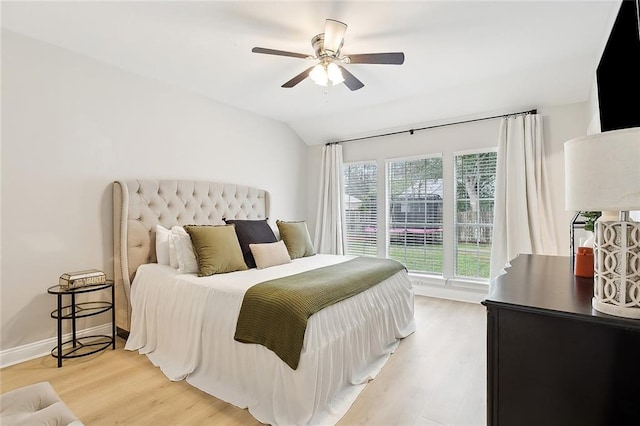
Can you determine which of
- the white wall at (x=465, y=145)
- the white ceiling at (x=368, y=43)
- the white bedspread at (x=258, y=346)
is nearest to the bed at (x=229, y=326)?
the white bedspread at (x=258, y=346)

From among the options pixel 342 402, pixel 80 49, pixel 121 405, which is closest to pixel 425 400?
pixel 342 402

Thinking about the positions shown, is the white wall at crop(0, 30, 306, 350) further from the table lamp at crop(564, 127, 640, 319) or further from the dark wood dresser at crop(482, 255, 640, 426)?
the table lamp at crop(564, 127, 640, 319)

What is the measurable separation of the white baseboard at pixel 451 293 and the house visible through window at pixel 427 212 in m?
0.20

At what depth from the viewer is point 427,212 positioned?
4.59 metres

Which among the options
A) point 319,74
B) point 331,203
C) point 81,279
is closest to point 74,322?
point 81,279

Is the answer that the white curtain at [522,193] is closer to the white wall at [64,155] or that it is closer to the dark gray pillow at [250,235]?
the dark gray pillow at [250,235]

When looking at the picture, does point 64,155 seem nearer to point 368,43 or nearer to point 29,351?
point 29,351

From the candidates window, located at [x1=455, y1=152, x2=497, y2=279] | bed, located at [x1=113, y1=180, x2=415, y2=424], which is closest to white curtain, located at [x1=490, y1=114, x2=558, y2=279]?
window, located at [x1=455, y1=152, x2=497, y2=279]

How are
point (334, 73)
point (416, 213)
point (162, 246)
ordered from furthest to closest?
point (416, 213) < point (162, 246) < point (334, 73)

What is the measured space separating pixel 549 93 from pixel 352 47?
94.1 inches

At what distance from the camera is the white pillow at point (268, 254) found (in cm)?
307

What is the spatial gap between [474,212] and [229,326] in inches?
139

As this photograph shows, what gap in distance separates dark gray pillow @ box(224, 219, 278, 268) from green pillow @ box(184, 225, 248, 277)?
8.1 inches

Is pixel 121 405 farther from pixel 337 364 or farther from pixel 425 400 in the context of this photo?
pixel 425 400
